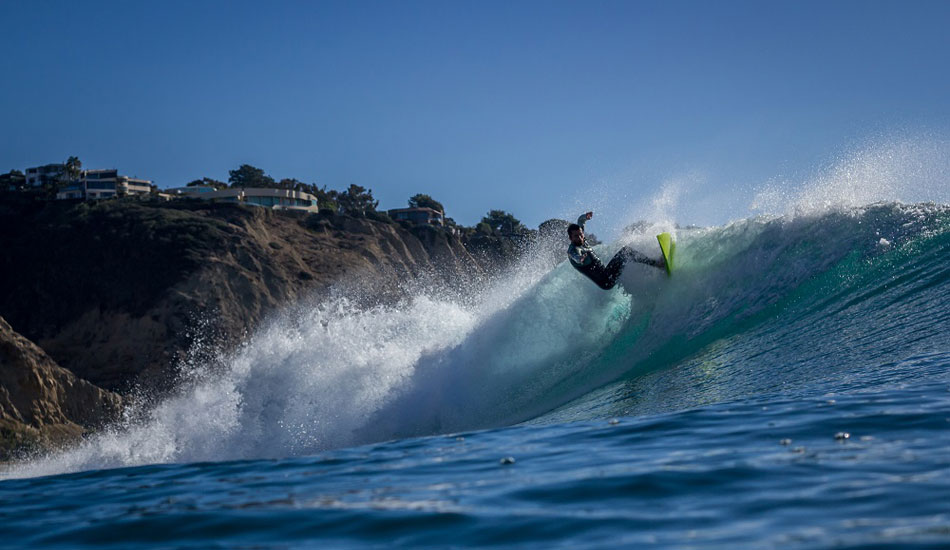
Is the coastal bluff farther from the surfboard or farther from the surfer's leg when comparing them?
the surfboard

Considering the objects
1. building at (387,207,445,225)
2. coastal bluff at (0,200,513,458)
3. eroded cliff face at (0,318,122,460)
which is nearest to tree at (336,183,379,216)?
building at (387,207,445,225)

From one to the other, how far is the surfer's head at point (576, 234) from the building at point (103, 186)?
1991 inches

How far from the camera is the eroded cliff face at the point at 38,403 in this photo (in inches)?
767

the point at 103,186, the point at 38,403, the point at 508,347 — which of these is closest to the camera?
the point at 508,347

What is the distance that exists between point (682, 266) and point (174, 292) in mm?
32197

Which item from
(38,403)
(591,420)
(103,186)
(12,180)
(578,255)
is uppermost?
(12,180)

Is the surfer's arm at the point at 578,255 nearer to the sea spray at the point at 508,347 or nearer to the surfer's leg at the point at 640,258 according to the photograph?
the surfer's leg at the point at 640,258

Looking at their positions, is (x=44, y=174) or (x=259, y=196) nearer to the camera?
(x=259, y=196)

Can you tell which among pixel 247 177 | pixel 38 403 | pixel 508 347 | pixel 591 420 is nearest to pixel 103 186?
pixel 247 177

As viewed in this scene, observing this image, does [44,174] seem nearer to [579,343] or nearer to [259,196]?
[259,196]

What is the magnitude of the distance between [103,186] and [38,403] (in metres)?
49.8

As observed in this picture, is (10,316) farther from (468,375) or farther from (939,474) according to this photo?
(939,474)

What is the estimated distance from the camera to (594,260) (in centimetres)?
1326

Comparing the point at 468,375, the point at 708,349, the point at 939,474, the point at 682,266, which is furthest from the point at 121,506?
the point at 682,266
